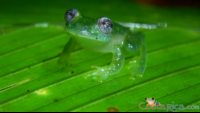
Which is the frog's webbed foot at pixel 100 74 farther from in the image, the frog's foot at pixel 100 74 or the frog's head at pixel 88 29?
the frog's head at pixel 88 29

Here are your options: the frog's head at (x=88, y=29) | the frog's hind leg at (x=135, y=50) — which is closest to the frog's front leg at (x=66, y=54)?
the frog's head at (x=88, y=29)

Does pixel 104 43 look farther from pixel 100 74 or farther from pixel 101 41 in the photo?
pixel 100 74

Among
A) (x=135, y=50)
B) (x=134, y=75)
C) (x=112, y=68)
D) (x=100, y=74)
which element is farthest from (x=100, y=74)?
(x=135, y=50)

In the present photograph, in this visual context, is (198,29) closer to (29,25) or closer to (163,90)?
(163,90)

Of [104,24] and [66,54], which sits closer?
[104,24]

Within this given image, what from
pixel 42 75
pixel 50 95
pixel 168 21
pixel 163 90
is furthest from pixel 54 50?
pixel 168 21

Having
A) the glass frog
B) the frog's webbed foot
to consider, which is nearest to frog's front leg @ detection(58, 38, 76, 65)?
the glass frog

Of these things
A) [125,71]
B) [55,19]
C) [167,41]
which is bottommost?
[125,71]
